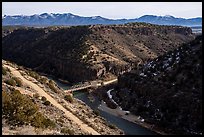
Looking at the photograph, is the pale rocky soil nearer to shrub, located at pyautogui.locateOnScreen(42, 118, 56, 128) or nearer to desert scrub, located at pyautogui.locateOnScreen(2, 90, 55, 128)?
shrub, located at pyautogui.locateOnScreen(42, 118, 56, 128)

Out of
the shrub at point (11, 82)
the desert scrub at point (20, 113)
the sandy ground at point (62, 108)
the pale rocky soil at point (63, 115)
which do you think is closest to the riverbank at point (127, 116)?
the pale rocky soil at point (63, 115)

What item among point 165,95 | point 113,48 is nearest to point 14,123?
point 165,95

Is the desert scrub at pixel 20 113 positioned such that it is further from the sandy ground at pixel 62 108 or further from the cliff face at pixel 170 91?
the cliff face at pixel 170 91

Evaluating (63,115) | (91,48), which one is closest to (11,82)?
→ (63,115)

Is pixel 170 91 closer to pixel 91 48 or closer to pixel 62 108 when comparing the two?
pixel 62 108

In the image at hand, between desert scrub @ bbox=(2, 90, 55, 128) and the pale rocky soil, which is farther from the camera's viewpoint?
the pale rocky soil

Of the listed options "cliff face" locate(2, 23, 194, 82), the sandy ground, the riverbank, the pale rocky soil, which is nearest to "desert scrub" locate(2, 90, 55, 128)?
the pale rocky soil

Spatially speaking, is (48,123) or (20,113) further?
(48,123)
